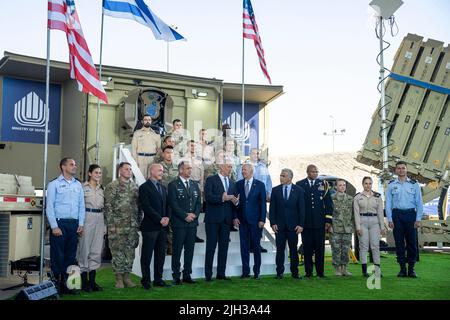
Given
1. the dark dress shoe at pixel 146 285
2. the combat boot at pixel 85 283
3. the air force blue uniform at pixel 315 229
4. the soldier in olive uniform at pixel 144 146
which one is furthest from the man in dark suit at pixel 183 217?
the air force blue uniform at pixel 315 229

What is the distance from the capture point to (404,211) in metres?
8.18

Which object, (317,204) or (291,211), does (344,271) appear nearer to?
(317,204)

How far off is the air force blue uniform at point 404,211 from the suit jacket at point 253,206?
203 centimetres

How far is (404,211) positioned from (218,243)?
295 centimetres

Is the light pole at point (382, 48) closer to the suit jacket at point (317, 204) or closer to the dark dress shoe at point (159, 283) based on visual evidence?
the suit jacket at point (317, 204)

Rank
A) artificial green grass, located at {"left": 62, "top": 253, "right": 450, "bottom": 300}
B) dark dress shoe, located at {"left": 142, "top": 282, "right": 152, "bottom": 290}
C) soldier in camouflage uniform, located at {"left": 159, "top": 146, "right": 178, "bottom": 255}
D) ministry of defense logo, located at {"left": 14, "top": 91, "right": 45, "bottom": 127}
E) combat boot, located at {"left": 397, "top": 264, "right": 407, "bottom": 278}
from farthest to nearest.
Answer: ministry of defense logo, located at {"left": 14, "top": 91, "right": 45, "bottom": 127}
combat boot, located at {"left": 397, "top": 264, "right": 407, "bottom": 278}
soldier in camouflage uniform, located at {"left": 159, "top": 146, "right": 178, "bottom": 255}
dark dress shoe, located at {"left": 142, "top": 282, "right": 152, "bottom": 290}
artificial green grass, located at {"left": 62, "top": 253, "right": 450, "bottom": 300}

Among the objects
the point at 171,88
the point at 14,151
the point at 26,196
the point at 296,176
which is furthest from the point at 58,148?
the point at 296,176

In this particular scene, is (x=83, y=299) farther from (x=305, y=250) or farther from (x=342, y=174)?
(x=342, y=174)

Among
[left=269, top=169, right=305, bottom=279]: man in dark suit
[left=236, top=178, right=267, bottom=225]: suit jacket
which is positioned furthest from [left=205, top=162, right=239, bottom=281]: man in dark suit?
[left=269, top=169, right=305, bottom=279]: man in dark suit

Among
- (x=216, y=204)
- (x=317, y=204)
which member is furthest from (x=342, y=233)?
(x=216, y=204)

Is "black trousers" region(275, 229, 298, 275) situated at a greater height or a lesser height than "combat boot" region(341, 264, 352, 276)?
greater

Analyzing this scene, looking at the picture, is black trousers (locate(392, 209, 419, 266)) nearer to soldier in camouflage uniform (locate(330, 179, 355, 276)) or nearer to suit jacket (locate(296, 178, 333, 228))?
soldier in camouflage uniform (locate(330, 179, 355, 276))

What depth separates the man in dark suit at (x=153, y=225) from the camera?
21.6ft

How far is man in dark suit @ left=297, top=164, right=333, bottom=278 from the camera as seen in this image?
792 centimetres
